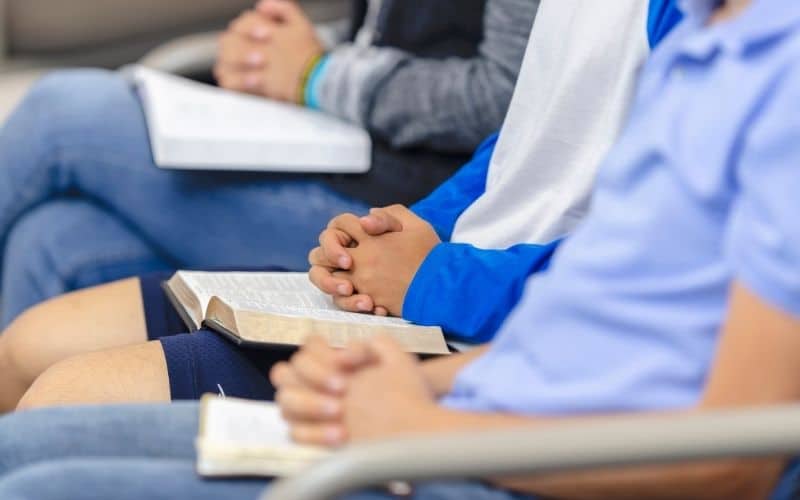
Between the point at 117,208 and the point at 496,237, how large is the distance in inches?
25.7

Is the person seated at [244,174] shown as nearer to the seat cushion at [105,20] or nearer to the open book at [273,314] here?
the open book at [273,314]

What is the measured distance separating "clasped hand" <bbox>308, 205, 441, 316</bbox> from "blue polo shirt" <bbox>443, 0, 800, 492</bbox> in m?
0.36

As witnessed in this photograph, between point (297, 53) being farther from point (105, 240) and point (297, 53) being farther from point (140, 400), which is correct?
point (140, 400)

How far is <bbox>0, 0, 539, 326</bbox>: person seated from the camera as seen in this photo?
1.55 metres

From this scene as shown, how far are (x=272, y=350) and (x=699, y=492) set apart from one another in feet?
1.38

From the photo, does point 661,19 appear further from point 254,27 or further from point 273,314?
point 254,27

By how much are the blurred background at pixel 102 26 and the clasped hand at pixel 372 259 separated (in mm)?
1213

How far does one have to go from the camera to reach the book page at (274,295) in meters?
1.15

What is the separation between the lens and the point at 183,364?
1.15 metres

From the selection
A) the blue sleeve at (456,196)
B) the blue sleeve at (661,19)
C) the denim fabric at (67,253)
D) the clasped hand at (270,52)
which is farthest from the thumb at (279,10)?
the blue sleeve at (661,19)

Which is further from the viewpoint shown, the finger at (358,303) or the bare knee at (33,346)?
the bare knee at (33,346)

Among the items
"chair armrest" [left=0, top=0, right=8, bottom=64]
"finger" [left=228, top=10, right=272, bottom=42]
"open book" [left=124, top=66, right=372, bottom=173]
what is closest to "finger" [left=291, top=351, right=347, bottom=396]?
"open book" [left=124, top=66, right=372, bottom=173]

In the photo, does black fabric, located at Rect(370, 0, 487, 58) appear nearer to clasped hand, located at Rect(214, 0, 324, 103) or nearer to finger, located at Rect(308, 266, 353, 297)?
clasped hand, located at Rect(214, 0, 324, 103)

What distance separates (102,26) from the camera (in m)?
2.51
